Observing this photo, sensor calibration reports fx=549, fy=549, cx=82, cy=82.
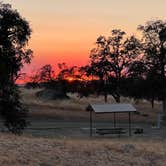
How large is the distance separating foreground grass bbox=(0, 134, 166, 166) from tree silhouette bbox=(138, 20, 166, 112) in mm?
40842

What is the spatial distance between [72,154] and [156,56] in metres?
45.5

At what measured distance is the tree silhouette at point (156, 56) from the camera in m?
58.4

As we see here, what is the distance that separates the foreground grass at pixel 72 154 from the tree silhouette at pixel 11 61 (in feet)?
38.4

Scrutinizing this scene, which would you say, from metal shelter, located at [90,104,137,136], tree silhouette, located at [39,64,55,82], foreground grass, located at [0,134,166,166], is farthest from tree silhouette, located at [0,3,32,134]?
tree silhouette, located at [39,64,55,82]

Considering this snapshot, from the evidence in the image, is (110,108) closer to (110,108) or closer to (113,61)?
(110,108)

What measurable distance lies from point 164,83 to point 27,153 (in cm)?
4501

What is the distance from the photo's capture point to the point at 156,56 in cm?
5988

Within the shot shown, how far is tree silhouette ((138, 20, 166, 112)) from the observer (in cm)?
5838

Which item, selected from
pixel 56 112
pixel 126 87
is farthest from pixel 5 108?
pixel 126 87

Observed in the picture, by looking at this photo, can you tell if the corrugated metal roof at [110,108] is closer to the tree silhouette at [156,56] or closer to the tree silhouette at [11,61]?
the tree silhouette at [11,61]

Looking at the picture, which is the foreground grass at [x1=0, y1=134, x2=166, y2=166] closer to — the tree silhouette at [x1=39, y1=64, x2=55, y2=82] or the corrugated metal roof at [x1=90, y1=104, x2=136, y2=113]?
the corrugated metal roof at [x1=90, y1=104, x2=136, y2=113]

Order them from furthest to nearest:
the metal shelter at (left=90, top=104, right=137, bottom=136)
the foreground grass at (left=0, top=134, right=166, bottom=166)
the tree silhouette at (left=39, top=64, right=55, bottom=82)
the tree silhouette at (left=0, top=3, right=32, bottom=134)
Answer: the tree silhouette at (left=39, top=64, right=55, bottom=82) → the metal shelter at (left=90, top=104, right=137, bottom=136) → the tree silhouette at (left=0, top=3, right=32, bottom=134) → the foreground grass at (left=0, top=134, right=166, bottom=166)

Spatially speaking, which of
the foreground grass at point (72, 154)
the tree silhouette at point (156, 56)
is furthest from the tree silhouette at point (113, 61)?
the foreground grass at point (72, 154)

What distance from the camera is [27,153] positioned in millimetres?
14555
